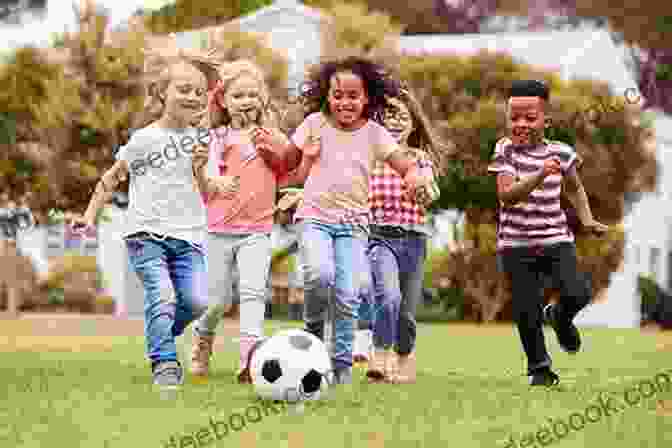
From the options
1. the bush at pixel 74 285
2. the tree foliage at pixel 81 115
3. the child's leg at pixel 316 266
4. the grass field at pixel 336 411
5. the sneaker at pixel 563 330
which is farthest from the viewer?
the bush at pixel 74 285

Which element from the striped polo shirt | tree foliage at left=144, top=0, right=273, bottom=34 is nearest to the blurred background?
tree foliage at left=144, top=0, right=273, bottom=34

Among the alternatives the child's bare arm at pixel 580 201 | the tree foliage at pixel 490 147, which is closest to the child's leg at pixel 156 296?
the child's bare arm at pixel 580 201

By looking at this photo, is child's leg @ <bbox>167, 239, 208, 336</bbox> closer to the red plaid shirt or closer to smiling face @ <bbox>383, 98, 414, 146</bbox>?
the red plaid shirt

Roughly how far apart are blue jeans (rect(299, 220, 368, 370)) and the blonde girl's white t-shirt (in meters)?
0.74

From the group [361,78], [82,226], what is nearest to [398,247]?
[361,78]

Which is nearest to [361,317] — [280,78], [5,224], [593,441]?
[593,441]

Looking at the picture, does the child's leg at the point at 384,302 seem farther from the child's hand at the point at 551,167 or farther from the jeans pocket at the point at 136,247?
the jeans pocket at the point at 136,247

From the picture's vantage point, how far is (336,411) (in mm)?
8289

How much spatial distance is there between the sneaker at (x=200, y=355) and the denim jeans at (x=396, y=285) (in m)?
1.14

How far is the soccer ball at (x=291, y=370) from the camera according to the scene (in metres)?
8.55

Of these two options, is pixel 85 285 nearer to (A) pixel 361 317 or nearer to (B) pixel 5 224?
(B) pixel 5 224

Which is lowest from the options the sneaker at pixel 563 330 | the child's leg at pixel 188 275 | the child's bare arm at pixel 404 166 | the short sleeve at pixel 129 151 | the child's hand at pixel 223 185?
the sneaker at pixel 563 330

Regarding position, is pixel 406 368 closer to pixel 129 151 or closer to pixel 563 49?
pixel 129 151

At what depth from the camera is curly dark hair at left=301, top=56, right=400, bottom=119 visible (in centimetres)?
998
